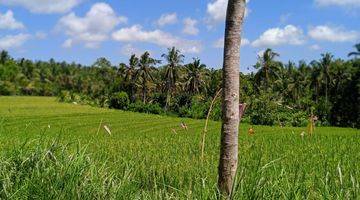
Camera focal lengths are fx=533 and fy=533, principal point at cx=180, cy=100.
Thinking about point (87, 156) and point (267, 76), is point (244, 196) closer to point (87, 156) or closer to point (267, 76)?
point (87, 156)

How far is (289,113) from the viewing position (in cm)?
7062

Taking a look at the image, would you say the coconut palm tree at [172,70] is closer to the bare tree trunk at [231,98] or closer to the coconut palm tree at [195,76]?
the coconut palm tree at [195,76]

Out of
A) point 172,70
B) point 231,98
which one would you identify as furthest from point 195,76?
point 231,98

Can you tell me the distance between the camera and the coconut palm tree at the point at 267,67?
279ft

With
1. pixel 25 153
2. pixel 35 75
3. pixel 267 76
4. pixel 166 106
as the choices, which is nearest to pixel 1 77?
pixel 35 75

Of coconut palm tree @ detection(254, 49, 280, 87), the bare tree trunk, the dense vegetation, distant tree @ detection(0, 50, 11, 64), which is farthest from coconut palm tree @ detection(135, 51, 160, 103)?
the bare tree trunk

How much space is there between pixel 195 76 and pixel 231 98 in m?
88.2

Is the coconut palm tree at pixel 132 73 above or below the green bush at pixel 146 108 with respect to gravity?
above

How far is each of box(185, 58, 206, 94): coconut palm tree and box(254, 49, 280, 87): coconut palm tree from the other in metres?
10.9

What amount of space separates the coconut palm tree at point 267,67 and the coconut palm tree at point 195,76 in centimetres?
1094

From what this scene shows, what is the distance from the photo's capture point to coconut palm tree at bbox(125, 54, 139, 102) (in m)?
99.0

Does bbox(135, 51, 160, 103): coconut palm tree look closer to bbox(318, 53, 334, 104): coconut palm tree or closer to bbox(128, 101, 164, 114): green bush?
bbox(128, 101, 164, 114): green bush

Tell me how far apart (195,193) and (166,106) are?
8751cm

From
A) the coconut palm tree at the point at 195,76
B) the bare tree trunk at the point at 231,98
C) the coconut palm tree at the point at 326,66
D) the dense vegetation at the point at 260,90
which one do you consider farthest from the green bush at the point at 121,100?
the bare tree trunk at the point at 231,98
